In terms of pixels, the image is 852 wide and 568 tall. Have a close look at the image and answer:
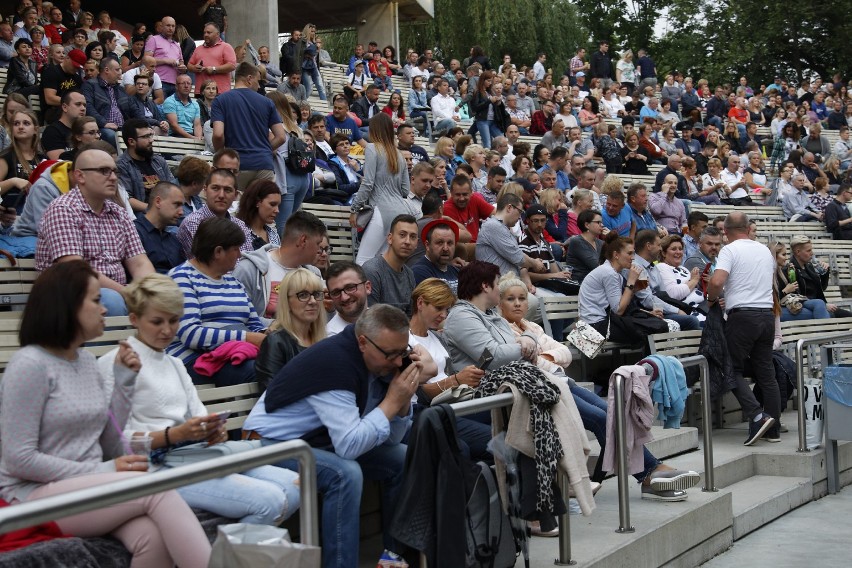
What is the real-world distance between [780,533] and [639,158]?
1179cm

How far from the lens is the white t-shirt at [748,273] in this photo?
9.39 m

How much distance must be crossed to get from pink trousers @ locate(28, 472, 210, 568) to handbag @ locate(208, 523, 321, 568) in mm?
284

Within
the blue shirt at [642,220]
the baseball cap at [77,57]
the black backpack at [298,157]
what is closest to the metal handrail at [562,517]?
the black backpack at [298,157]

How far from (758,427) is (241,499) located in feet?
20.2

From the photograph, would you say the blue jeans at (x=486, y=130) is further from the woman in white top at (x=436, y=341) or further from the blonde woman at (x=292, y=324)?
the blonde woman at (x=292, y=324)

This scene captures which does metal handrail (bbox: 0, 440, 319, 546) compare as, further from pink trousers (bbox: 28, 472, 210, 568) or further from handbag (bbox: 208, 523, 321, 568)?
pink trousers (bbox: 28, 472, 210, 568)

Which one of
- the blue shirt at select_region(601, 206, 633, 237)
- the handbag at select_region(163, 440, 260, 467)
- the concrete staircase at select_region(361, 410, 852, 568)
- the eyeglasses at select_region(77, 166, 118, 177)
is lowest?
the concrete staircase at select_region(361, 410, 852, 568)

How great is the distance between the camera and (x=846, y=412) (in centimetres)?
870

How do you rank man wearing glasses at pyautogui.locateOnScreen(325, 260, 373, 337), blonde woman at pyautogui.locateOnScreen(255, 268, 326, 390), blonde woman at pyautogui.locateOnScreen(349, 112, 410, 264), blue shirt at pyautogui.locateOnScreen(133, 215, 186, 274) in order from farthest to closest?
blonde woman at pyautogui.locateOnScreen(349, 112, 410, 264) → blue shirt at pyautogui.locateOnScreen(133, 215, 186, 274) → man wearing glasses at pyautogui.locateOnScreen(325, 260, 373, 337) → blonde woman at pyautogui.locateOnScreen(255, 268, 326, 390)

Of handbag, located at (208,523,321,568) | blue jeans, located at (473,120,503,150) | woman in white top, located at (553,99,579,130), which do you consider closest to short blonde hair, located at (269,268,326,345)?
handbag, located at (208,523,321,568)

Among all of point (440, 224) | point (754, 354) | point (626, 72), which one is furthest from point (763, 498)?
point (626, 72)

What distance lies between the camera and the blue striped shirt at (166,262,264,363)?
5.93 m

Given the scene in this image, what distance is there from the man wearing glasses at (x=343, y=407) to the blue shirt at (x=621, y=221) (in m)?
8.11

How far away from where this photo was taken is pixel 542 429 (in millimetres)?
5195
